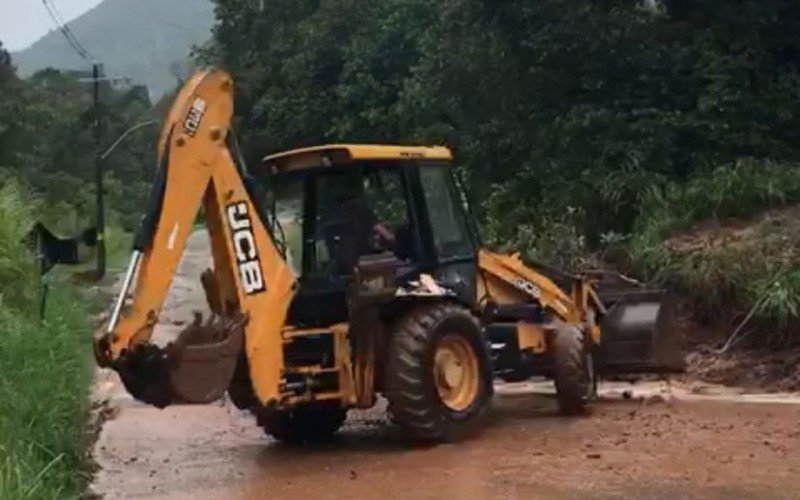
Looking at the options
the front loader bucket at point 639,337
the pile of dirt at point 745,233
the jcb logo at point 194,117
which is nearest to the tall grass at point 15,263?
the jcb logo at point 194,117

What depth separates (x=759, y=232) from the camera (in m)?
18.7

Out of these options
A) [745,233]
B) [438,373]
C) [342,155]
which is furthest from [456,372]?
[745,233]

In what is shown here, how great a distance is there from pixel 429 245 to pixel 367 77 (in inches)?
1187

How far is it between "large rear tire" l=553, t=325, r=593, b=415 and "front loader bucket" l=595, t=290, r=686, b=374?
44.6 inches

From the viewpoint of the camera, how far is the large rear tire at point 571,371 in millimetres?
13578

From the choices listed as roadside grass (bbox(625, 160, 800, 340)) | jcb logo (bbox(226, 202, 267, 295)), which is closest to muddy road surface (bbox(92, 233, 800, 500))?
jcb logo (bbox(226, 202, 267, 295))

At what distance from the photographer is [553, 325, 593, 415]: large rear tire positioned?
13.6 m

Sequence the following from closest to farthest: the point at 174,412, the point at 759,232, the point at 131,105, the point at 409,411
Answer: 1. the point at 409,411
2. the point at 174,412
3. the point at 759,232
4. the point at 131,105

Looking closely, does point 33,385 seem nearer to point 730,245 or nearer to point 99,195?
point 730,245

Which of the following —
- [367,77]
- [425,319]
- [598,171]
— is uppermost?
[367,77]

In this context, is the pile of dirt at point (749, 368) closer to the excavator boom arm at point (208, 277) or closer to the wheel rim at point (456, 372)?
the wheel rim at point (456, 372)

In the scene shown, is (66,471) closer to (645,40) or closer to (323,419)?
(323,419)

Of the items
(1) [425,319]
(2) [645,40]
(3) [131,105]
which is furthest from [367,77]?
(3) [131,105]

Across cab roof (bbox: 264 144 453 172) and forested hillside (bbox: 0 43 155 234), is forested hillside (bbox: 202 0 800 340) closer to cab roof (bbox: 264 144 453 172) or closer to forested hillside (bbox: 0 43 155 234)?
cab roof (bbox: 264 144 453 172)
